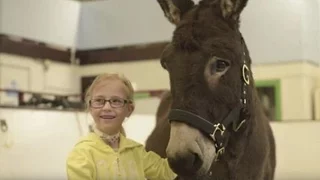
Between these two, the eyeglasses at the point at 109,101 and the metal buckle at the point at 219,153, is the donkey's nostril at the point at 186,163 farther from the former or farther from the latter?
the eyeglasses at the point at 109,101

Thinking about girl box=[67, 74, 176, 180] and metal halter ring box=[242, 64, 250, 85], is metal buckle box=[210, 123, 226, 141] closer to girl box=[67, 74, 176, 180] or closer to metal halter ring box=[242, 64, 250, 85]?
metal halter ring box=[242, 64, 250, 85]

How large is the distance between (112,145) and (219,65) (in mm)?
376

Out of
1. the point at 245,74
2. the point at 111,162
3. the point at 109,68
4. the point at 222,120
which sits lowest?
the point at 111,162

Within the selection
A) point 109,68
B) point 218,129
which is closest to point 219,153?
point 218,129

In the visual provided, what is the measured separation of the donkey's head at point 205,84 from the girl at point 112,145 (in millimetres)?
177

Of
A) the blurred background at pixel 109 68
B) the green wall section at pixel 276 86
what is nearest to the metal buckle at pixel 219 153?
the blurred background at pixel 109 68

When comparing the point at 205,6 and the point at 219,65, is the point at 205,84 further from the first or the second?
the point at 205,6

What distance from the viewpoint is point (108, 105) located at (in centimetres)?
142

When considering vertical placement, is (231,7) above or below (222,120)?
above

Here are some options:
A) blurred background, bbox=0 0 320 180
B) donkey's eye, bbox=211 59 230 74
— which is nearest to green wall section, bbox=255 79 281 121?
blurred background, bbox=0 0 320 180

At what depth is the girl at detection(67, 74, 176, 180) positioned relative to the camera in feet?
4.45

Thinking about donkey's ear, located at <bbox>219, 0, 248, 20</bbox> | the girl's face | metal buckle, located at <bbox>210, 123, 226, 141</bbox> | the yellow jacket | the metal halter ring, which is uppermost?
donkey's ear, located at <bbox>219, 0, 248, 20</bbox>

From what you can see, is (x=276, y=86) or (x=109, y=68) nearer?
(x=276, y=86)

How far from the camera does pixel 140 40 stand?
4.73 metres
